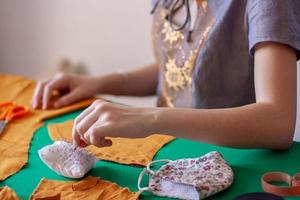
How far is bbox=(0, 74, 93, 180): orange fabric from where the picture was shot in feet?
2.67

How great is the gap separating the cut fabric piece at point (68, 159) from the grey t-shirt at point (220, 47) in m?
0.31

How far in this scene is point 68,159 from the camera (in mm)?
774

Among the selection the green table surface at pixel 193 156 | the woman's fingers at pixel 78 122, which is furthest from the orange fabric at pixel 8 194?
the woman's fingers at pixel 78 122

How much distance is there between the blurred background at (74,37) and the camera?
181cm

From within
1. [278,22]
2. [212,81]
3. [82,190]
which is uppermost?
[278,22]

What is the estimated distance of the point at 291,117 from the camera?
2.56ft

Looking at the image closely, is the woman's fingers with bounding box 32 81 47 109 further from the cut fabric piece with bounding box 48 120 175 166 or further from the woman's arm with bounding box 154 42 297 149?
the woman's arm with bounding box 154 42 297 149

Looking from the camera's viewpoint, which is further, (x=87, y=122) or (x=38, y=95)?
(x=38, y=95)

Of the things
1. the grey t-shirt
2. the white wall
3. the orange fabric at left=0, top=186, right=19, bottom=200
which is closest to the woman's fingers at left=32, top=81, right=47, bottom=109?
the grey t-shirt

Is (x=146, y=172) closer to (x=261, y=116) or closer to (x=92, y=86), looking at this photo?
(x=261, y=116)

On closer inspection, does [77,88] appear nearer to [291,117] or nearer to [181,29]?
[181,29]

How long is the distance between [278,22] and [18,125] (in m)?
0.53

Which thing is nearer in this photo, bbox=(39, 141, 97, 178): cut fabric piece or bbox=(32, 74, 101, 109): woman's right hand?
bbox=(39, 141, 97, 178): cut fabric piece

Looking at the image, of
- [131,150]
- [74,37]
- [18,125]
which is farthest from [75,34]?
[131,150]
